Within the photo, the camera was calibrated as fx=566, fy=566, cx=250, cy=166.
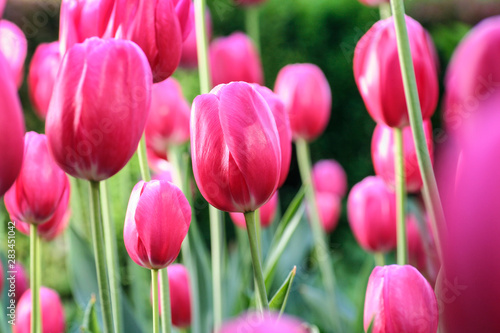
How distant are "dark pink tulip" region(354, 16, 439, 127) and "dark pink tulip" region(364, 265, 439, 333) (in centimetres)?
17

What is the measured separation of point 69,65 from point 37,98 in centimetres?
56

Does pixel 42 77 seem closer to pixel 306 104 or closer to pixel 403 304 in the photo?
pixel 306 104

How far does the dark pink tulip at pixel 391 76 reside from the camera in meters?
0.52

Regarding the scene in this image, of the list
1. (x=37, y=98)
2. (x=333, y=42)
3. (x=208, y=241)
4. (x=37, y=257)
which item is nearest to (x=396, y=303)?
(x=37, y=257)

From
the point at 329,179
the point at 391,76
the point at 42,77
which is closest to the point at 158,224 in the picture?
the point at 391,76

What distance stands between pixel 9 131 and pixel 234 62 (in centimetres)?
76

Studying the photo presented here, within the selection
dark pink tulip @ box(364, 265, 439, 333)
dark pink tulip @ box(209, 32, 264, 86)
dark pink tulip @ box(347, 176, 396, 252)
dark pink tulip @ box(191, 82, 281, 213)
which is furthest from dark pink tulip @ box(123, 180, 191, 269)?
dark pink tulip @ box(209, 32, 264, 86)

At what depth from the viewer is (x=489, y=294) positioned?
6.3 inches

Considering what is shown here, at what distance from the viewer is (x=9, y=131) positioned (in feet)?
0.93

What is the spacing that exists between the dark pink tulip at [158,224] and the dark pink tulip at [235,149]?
3 centimetres

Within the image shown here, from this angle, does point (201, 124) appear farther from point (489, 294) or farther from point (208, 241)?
point (208, 241)

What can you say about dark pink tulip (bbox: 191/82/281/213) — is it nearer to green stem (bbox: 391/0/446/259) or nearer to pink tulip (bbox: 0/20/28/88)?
green stem (bbox: 391/0/446/259)

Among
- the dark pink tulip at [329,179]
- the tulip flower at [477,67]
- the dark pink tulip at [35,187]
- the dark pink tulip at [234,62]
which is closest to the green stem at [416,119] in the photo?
the tulip flower at [477,67]

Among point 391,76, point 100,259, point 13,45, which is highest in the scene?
point 13,45
